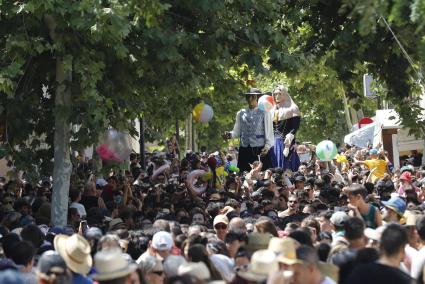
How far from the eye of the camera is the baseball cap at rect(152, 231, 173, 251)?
1016 centimetres

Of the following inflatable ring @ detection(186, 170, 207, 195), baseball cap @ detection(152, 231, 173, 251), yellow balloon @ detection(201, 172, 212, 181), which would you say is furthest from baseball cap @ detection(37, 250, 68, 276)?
yellow balloon @ detection(201, 172, 212, 181)

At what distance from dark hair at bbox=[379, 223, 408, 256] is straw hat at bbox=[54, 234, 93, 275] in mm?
2371

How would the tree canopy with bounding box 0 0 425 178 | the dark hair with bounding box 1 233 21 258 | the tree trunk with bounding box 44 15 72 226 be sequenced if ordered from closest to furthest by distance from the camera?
1. the dark hair with bounding box 1 233 21 258
2. the tree canopy with bounding box 0 0 425 178
3. the tree trunk with bounding box 44 15 72 226

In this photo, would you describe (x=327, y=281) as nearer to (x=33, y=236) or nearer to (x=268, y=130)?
(x=33, y=236)

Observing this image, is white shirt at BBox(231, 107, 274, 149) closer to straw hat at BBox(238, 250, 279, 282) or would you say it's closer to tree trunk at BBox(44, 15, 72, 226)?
tree trunk at BBox(44, 15, 72, 226)

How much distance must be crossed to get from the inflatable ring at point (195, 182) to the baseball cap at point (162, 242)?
8.39m

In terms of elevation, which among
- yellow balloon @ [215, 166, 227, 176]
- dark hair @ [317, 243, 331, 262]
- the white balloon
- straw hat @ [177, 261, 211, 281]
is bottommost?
dark hair @ [317, 243, 331, 262]

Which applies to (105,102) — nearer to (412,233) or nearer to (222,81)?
(222,81)

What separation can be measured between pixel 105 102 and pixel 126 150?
199cm

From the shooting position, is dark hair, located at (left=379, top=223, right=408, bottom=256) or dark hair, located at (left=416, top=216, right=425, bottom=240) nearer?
dark hair, located at (left=379, top=223, right=408, bottom=256)

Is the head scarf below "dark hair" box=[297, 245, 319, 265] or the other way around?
the other way around

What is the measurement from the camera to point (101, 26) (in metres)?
13.6

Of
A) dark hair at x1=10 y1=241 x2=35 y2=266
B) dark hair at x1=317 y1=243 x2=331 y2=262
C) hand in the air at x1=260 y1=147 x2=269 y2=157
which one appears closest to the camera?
dark hair at x1=10 y1=241 x2=35 y2=266

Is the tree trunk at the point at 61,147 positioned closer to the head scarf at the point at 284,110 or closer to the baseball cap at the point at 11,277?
the head scarf at the point at 284,110
